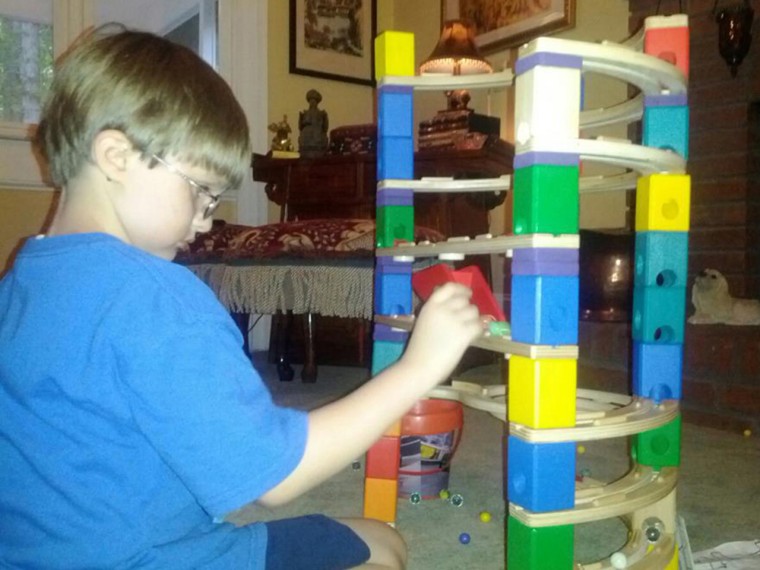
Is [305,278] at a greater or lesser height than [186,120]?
lesser

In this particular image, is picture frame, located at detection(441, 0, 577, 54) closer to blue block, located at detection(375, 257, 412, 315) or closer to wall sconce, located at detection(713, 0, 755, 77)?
wall sconce, located at detection(713, 0, 755, 77)

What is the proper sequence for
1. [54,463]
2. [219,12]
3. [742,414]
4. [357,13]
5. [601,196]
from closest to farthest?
[54,463]
[742,414]
[601,196]
[219,12]
[357,13]

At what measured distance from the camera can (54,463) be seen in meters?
0.52

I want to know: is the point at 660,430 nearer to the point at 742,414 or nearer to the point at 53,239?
the point at 53,239

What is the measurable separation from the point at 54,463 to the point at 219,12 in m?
2.98

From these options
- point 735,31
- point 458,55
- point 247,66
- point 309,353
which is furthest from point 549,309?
point 247,66

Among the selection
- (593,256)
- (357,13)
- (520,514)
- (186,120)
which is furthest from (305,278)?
(357,13)

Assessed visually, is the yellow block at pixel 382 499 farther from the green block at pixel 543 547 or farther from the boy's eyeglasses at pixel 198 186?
the boy's eyeglasses at pixel 198 186

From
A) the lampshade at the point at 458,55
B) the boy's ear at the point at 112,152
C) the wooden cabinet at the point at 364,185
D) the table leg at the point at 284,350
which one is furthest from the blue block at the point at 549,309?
the lampshade at the point at 458,55

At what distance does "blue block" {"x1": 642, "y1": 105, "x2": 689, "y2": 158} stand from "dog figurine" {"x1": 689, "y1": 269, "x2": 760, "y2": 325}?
42.4 inches

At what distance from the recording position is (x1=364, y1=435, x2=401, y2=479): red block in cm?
111

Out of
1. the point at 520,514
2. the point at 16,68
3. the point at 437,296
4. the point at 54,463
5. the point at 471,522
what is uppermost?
the point at 16,68

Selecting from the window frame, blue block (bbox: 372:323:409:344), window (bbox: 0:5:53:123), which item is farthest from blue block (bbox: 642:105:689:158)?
window (bbox: 0:5:53:123)

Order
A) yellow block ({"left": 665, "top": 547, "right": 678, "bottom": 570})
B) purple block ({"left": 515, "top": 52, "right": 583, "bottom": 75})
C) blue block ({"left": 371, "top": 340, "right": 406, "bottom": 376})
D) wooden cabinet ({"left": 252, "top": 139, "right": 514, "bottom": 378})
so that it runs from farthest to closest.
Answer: wooden cabinet ({"left": 252, "top": 139, "right": 514, "bottom": 378}), blue block ({"left": 371, "top": 340, "right": 406, "bottom": 376}), yellow block ({"left": 665, "top": 547, "right": 678, "bottom": 570}), purple block ({"left": 515, "top": 52, "right": 583, "bottom": 75})
